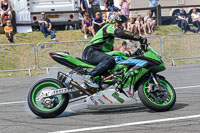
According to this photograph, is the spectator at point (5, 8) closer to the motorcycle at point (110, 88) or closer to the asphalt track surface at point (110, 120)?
the asphalt track surface at point (110, 120)

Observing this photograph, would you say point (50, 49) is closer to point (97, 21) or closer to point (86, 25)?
point (97, 21)

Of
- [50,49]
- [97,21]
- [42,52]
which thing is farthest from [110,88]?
[97,21]

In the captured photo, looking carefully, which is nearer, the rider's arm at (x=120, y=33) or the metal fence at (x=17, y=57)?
the rider's arm at (x=120, y=33)

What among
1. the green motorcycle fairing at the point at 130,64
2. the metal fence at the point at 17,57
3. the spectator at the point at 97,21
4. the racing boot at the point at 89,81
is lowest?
the metal fence at the point at 17,57

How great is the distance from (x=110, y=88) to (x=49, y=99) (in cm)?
105

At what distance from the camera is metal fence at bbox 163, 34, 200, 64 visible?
16062mm

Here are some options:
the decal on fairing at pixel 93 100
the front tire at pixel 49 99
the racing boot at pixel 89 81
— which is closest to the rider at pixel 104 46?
the racing boot at pixel 89 81

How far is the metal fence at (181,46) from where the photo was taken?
632 inches

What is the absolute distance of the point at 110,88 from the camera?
6539 millimetres

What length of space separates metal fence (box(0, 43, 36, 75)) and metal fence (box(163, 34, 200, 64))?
5543mm

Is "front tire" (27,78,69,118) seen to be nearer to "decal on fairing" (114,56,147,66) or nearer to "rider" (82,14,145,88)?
"rider" (82,14,145,88)

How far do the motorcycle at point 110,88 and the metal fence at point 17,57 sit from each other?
8556 millimetres

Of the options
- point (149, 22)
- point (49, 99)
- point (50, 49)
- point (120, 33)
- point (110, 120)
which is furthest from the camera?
point (149, 22)

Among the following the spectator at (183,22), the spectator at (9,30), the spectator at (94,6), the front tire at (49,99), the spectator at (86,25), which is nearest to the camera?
the front tire at (49,99)
